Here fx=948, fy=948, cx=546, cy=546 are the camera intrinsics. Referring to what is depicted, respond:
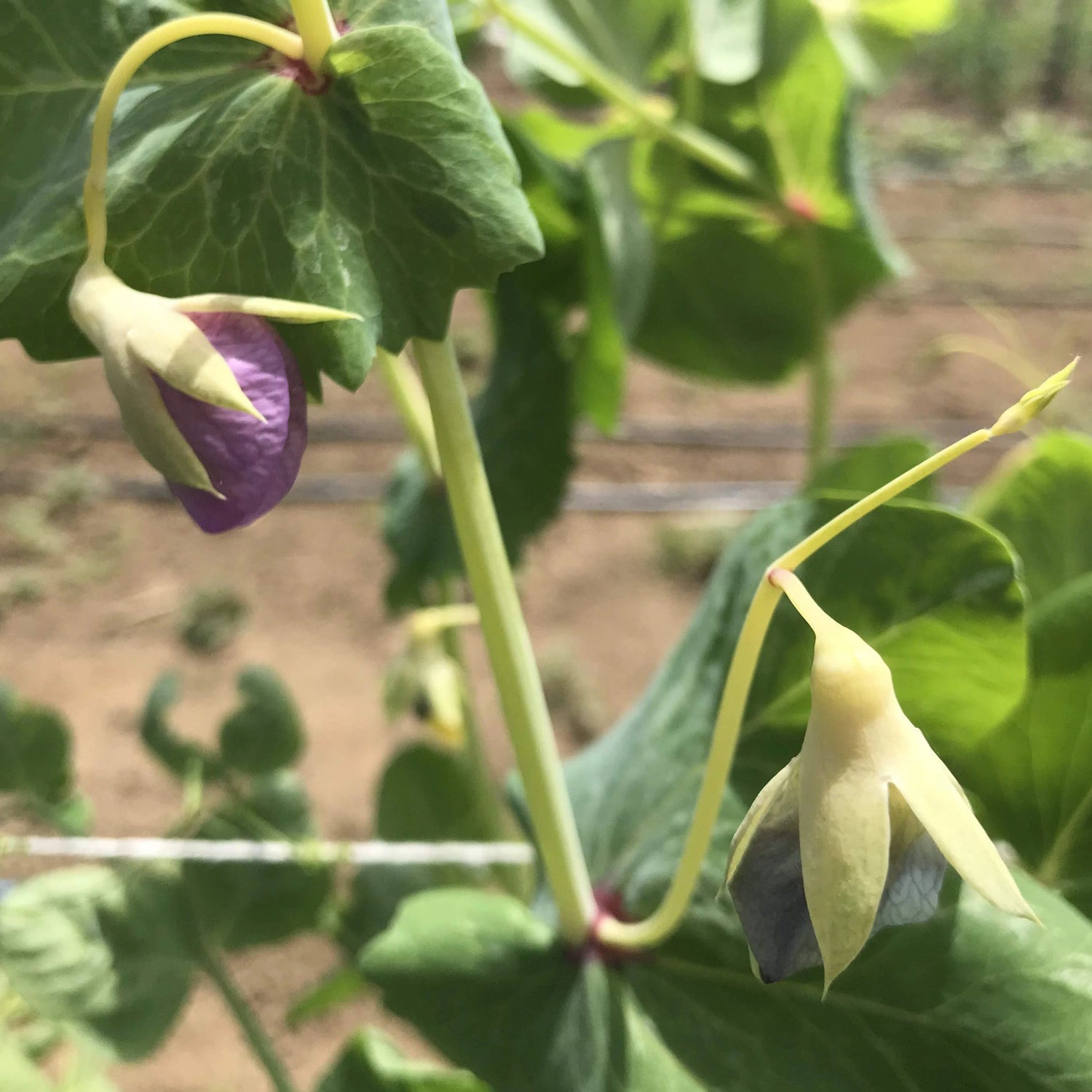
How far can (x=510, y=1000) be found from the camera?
29 centimetres

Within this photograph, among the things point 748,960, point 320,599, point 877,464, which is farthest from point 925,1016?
point 320,599

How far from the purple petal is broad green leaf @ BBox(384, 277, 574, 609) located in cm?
33

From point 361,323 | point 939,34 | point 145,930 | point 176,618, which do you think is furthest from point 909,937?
point 939,34

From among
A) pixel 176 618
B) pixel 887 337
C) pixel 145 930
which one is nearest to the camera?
pixel 145 930

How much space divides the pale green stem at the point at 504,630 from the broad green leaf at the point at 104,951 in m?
0.25

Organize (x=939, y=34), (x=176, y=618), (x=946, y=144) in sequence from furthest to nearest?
(x=939, y=34) → (x=946, y=144) → (x=176, y=618)


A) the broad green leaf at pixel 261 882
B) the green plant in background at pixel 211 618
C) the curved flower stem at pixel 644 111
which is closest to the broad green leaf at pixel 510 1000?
the broad green leaf at pixel 261 882

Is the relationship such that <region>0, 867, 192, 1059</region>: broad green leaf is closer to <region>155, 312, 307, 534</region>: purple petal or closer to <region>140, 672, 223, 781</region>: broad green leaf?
<region>140, 672, 223, 781</region>: broad green leaf

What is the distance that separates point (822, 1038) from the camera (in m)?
0.24

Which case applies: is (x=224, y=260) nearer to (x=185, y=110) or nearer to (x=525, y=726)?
(x=185, y=110)

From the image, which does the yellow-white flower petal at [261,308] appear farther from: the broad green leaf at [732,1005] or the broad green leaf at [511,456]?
the broad green leaf at [511,456]

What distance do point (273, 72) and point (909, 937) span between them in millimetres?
244

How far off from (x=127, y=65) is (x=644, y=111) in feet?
1.05

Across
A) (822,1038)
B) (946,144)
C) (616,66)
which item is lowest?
(946,144)
